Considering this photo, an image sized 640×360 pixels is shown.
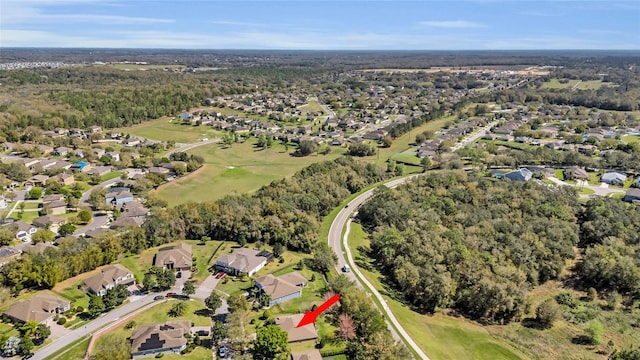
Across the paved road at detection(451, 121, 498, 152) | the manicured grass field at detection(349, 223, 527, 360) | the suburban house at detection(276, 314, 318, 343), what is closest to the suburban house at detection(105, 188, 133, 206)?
the suburban house at detection(276, 314, 318, 343)

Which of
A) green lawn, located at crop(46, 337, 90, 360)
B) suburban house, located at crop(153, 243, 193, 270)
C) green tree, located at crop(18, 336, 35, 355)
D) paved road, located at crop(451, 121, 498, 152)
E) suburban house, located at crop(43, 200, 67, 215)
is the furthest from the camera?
paved road, located at crop(451, 121, 498, 152)

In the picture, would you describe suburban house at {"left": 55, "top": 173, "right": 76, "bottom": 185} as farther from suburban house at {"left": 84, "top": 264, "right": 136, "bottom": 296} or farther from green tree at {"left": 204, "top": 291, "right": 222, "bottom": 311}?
green tree at {"left": 204, "top": 291, "right": 222, "bottom": 311}

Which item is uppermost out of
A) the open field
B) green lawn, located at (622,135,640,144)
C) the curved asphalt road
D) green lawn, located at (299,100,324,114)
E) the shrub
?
green lawn, located at (299,100,324,114)

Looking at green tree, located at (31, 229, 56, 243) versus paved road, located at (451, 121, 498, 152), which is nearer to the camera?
green tree, located at (31, 229, 56, 243)

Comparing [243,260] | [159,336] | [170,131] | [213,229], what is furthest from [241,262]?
[170,131]

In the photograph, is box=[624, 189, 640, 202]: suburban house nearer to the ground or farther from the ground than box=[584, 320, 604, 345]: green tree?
farther from the ground

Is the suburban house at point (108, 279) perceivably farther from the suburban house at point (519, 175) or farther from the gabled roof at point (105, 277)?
the suburban house at point (519, 175)

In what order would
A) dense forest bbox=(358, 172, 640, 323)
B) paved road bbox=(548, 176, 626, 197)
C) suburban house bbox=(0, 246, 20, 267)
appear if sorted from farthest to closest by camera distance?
paved road bbox=(548, 176, 626, 197), suburban house bbox=(0, 246, 20, 267), dense forest bbox=(358, 172, 640, 323)
